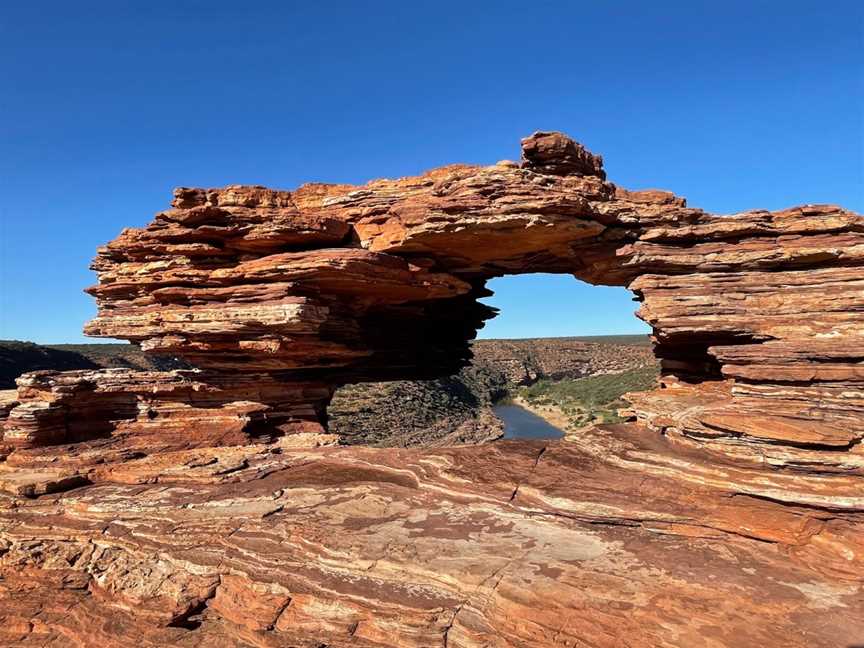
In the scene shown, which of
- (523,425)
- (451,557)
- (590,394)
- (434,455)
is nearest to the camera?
(451,557)

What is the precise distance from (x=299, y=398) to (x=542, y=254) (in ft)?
32.7

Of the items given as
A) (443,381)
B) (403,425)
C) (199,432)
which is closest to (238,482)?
(199,432)

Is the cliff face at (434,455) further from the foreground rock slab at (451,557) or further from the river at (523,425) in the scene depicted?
the river at (523,425)

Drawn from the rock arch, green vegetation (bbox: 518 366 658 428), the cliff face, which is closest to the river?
green vegetation (bbox: 518 366 658 428)

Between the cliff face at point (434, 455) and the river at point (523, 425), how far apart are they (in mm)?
33274

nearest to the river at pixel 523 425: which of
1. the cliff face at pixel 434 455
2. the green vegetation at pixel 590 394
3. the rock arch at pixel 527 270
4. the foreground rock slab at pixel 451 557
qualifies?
the green vegetation at pixel 590 394

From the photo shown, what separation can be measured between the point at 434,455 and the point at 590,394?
195 ft

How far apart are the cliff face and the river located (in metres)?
33.3

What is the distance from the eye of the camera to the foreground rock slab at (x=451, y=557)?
25.0 feet

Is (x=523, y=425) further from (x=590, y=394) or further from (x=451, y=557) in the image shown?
(x=451, y=557)

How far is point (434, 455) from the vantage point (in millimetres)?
13523

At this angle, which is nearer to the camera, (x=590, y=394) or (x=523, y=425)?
(x=523, y=425)

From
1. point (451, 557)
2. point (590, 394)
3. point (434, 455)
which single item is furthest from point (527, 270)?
point (590, 394)

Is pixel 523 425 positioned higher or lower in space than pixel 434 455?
lower
